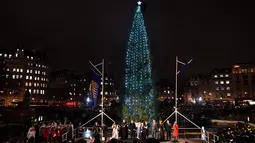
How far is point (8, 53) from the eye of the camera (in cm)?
12256

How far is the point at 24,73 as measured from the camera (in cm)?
12138

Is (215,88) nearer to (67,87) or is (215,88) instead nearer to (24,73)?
(67,87)

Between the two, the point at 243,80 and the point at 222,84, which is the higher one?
the point at 243,80

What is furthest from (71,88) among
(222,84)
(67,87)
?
(222,84)

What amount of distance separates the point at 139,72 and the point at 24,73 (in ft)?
339

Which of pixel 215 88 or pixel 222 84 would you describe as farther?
→ pixel 215 88

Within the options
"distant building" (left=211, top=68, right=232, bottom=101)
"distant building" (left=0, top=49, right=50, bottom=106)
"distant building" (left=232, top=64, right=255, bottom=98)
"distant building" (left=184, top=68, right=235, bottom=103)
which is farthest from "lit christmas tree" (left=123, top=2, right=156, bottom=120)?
"distant building" (left=211, top=68, right=232, bottom=101)

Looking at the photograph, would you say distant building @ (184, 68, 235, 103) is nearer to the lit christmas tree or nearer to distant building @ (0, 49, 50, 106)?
distant building @ (0, 49, 50, 106)

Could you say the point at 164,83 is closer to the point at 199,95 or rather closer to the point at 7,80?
the point at 199,95

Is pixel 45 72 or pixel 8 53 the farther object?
pixel 45 72

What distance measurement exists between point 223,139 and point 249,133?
15.1ft

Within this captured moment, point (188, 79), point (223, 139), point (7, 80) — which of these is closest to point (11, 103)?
point (7, 80)

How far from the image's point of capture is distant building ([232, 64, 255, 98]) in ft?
411

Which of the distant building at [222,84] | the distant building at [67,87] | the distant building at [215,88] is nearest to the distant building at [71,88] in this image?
the distant building at [67,87]
